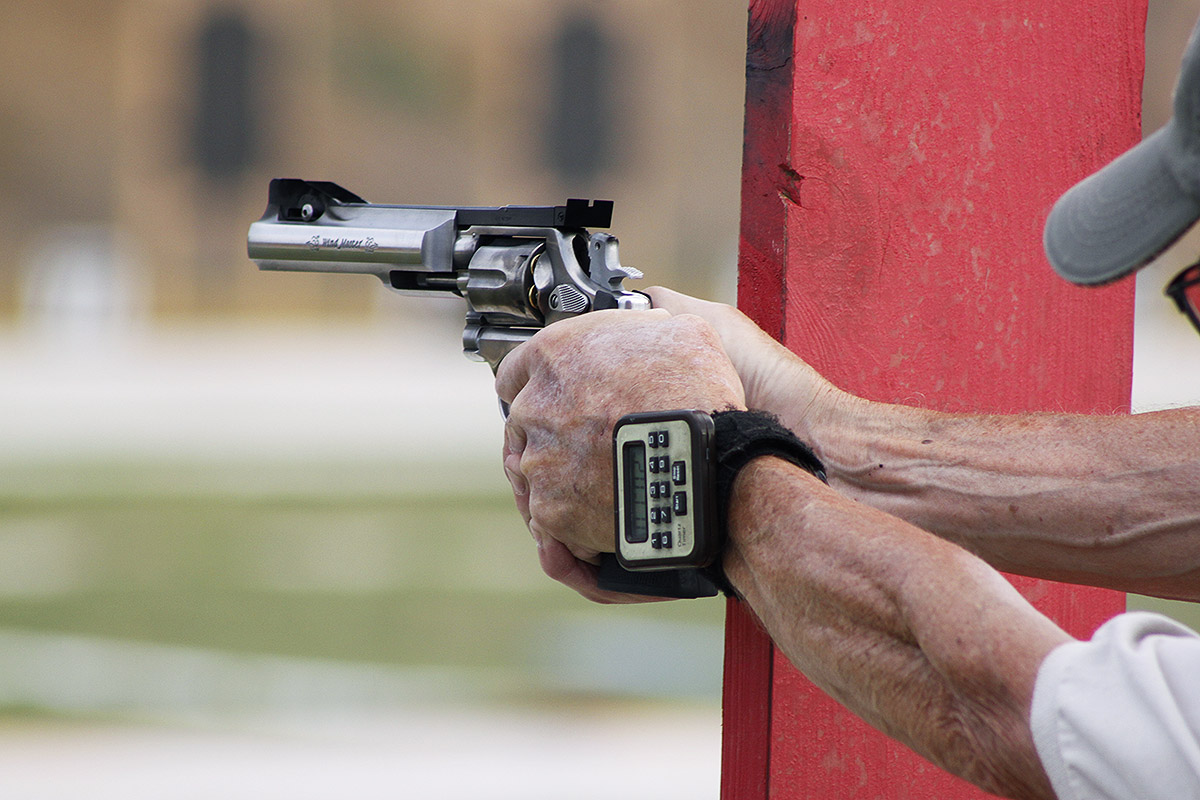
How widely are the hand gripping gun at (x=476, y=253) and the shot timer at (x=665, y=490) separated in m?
0.11

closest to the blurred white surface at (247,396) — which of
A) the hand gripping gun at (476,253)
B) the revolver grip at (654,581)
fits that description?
the hand gripping gun at (476,253)

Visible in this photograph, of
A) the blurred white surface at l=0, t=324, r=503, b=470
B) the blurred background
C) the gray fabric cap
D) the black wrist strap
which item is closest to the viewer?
the gray fabric cap

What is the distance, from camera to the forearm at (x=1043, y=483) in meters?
0.80

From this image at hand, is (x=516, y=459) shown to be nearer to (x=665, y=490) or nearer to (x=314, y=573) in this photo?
(x=665, y=490)

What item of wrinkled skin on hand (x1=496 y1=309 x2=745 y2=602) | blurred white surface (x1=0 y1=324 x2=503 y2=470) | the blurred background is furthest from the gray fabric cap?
blurred white surface (x1=0 y1=324 x2=503 y2=470)

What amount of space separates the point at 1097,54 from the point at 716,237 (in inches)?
422

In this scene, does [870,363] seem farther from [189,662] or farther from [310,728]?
[189,662]

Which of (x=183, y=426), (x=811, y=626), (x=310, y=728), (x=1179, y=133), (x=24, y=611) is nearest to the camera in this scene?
(x=1179, y=133)

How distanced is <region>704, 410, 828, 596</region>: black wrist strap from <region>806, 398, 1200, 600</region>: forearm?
186 millimetres

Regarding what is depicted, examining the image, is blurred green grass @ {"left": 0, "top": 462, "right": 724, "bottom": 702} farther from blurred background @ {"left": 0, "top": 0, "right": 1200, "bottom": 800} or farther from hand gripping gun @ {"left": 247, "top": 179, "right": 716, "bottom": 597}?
hand gripping gun @ {"left": 247, "top": 179, "right": 716, "bottom": 597}

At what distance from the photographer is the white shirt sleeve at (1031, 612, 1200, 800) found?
0.48 metres

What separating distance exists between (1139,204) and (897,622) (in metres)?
0.22

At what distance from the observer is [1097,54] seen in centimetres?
95

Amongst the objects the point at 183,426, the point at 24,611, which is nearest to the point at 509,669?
the point at 24,611
